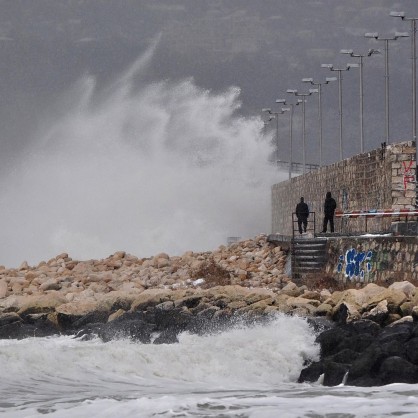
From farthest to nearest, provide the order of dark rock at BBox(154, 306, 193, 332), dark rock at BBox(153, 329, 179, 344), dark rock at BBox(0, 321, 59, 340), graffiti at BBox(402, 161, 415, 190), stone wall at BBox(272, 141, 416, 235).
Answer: stone wall at BBox(272, 141, 416, 235)
graffiti at BBox(402, 161, 415, 190)
dark rock at BBox(0, 321, 59, 340)
dark rock at BBox(154, 306, 193, 332)
dark rock at BBox(153, 329, 179, 344)

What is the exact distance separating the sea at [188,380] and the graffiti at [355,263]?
5.06 metres

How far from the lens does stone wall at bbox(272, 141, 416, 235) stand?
31.6 m

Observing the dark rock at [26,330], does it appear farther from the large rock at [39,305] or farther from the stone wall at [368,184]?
the stone wall at [368,184]

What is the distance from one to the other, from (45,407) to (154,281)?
1318cm

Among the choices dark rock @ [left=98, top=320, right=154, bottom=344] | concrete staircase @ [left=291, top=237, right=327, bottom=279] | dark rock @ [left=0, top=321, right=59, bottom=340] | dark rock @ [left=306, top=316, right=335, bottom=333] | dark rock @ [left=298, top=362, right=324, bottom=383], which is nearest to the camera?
dark rock @ [left=298, top=362, right=324, bottom=383]

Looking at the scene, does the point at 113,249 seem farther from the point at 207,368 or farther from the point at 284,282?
the point at 207,368

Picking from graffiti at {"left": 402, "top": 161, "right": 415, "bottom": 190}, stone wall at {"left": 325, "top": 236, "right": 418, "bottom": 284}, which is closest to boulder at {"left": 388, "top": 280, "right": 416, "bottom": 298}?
stone wall at {"left": 325, "top": 236, "right": 418, "bottom": 284}

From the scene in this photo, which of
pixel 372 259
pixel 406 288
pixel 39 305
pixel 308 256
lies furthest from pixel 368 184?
pixel 406 288

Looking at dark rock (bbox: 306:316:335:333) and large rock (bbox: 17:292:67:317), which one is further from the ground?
large rock (bbox: 17:292:67:317)

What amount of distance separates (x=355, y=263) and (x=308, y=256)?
8.38 ft

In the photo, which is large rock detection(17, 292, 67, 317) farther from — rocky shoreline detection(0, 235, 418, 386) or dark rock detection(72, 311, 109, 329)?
dark rock detection(72, 311, 109, 329)

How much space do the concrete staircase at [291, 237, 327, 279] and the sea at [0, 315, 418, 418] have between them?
7469mm

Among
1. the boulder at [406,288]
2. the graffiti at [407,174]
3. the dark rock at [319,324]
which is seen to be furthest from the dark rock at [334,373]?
the graffiti at [407,174]

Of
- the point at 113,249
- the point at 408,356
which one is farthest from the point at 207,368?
the point at 113,249
